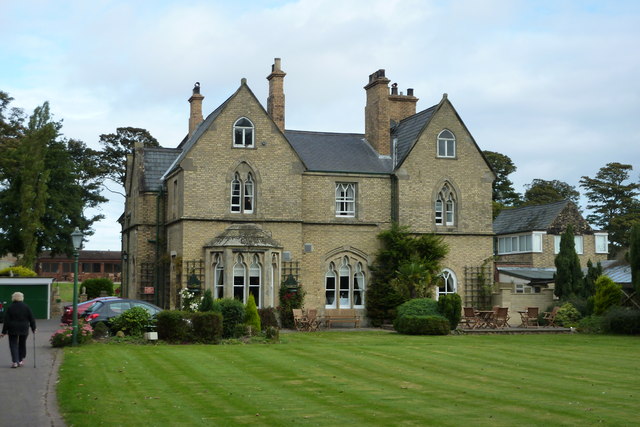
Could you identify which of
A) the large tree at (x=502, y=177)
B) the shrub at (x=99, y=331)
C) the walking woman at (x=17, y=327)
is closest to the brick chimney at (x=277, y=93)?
the shrub at (x=99, y=331)

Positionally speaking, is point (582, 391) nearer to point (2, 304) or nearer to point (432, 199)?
point (432, 199)

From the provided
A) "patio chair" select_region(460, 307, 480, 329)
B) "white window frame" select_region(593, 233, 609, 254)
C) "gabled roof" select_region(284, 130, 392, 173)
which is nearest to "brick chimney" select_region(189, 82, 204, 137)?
"gabled roof" select_region(284, 130, 392, 173)

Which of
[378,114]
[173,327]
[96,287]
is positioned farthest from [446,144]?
[96,287]

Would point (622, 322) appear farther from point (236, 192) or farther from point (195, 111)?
point (195, 111)

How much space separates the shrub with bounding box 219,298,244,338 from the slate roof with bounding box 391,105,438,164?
565 inches

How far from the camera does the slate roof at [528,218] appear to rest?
2378 inches

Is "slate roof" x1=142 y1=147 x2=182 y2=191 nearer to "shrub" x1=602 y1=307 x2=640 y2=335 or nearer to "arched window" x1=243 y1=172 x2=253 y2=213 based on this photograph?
"arched window" x1=243 y1=172 x2=253 y2=213

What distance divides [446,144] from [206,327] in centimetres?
1869

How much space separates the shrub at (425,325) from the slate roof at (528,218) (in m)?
29.2

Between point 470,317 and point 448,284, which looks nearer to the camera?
point 470,317

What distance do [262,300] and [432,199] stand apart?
1008 centimetres

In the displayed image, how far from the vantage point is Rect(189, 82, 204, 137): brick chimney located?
46375 mm

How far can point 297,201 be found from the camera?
38.5 m

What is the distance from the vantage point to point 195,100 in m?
46.6
